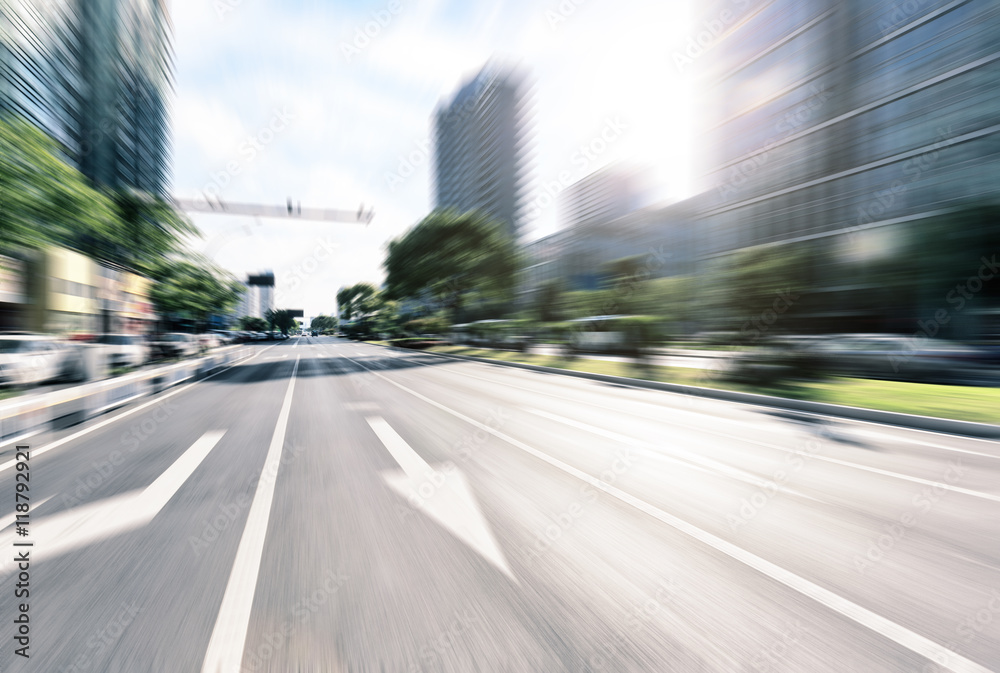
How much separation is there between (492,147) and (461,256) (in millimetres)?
56757

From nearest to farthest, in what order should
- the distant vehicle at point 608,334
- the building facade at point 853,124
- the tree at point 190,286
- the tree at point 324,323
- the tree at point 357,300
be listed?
the distant vehicle at point 608,334 < the building facade at point 853,124 < the tree at point 190,286 < the tree at point 357,300 < the tree at point 324,323

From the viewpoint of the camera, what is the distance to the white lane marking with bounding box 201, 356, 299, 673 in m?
2.05

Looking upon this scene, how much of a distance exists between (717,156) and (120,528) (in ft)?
194

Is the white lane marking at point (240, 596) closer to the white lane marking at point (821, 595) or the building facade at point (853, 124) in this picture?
the white lane marking at point (821, 595)

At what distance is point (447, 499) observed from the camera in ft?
13.4

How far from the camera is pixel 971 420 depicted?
709 centimetres

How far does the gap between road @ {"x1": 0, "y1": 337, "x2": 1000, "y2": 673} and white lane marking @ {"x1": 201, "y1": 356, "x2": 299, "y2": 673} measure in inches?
0.6

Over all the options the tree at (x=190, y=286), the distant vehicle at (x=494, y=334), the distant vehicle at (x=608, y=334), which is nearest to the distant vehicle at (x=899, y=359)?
the distant vehicle at (x=608, y=334)

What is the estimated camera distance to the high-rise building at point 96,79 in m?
12.4

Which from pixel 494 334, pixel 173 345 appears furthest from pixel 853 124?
pixel 173 345

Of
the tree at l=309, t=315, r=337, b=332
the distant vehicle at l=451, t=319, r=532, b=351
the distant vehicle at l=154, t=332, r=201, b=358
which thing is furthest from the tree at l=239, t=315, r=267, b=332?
the distant vehicle at l=451, t=319, r=532, b=351

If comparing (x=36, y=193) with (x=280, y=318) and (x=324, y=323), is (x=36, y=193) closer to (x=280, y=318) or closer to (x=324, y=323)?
(x=280, y=318)

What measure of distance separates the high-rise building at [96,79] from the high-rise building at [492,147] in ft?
174

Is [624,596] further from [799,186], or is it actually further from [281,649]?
[799,186]
